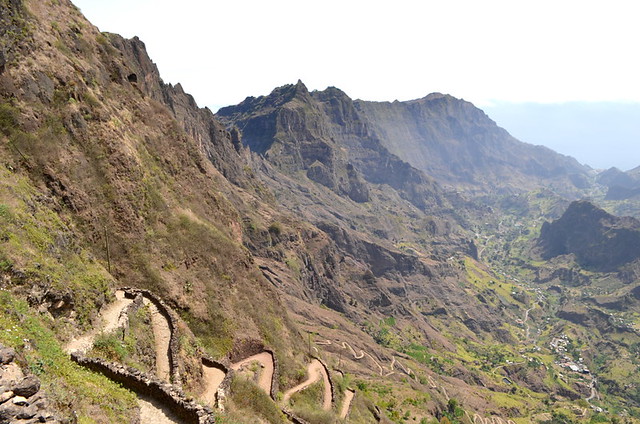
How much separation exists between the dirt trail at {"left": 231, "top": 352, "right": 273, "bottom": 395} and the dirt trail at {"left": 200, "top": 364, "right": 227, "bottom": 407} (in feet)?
23.3

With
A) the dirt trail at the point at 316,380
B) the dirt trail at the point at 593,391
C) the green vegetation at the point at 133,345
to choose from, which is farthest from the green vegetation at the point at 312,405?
the dirt trail at the point at 593,391

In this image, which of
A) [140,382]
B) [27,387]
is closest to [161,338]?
[140,382]

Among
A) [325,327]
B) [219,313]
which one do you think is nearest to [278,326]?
[219,313]

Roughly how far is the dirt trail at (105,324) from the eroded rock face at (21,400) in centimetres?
964

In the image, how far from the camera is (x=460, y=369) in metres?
145

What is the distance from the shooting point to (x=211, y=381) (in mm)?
34500

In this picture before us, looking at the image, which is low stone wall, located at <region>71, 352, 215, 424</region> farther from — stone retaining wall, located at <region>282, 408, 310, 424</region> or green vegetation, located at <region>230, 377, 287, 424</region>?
stone retaining wall, located at <region>282, 408, 310, 424</region>

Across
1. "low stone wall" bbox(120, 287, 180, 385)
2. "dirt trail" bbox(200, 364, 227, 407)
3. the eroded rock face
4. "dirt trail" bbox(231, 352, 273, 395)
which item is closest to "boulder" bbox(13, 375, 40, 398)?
the eroded rock face

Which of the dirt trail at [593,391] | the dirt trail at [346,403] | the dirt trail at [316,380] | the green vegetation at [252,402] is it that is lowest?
the dirt trail at [593,391]

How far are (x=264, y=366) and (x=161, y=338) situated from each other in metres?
18.0

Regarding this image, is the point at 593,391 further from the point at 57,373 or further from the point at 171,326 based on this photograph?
the point at 57,373

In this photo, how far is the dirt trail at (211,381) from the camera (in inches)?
1257

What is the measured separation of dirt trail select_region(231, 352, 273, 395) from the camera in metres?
44.6

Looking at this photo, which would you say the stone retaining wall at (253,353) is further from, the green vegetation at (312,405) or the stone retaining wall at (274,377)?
the green vegetation at (312,405)
